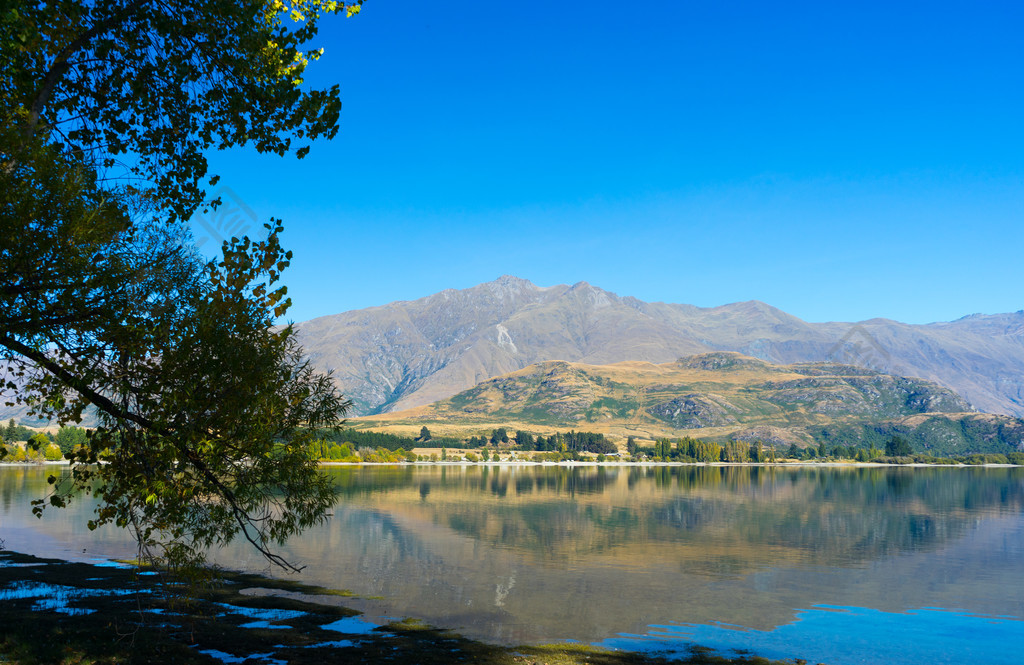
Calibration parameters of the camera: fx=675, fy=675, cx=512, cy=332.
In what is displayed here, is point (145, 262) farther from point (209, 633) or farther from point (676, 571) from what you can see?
point (676, 571)

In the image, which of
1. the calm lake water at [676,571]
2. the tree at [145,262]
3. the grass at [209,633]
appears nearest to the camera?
the tree at [145,262]

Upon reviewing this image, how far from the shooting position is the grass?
2233 cm

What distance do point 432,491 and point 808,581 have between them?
3808 inches

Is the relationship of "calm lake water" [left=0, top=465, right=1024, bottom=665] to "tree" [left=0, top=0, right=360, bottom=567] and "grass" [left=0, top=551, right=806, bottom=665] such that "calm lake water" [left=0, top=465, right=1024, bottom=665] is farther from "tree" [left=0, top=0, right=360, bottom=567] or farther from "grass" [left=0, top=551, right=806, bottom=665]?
"tree" [left=0, top=0, right=360, bottom=567]

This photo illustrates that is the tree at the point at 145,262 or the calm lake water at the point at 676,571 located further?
the calm lake water at the point at 676,571

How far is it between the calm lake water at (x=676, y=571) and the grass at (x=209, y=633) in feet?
11.5

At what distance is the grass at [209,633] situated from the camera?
2233cm

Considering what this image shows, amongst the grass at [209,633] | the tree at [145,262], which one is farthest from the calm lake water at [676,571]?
the tree at [145,262]

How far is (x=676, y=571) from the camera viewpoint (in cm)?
5241

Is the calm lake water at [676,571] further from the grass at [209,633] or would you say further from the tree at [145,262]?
the tree at [145,262]

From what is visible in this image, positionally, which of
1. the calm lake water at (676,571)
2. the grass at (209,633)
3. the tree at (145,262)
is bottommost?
the calm lake water at (676,571)

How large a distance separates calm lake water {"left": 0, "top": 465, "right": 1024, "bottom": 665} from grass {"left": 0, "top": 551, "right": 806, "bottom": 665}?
3.51m

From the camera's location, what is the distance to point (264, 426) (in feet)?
61.0

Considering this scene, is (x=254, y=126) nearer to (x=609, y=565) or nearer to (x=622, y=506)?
(x=609, y=565)
